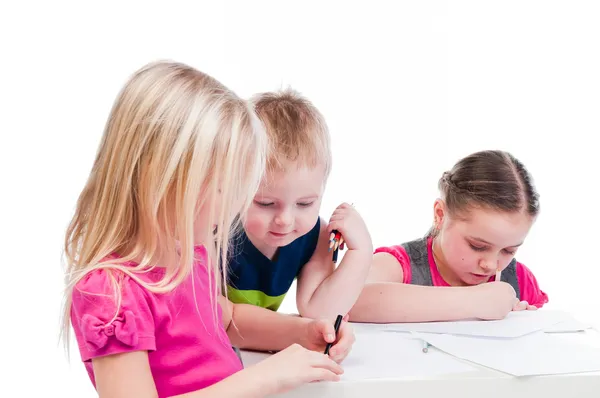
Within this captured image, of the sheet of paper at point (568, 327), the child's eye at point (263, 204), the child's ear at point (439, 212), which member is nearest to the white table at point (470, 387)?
the sheet of paper at point (568, 327)

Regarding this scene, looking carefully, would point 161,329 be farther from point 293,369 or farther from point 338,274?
point 338,274

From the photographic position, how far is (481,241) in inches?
61.6

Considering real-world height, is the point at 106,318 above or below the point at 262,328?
above

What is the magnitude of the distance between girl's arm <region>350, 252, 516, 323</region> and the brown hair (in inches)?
6.7

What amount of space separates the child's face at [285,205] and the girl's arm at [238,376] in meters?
0.29

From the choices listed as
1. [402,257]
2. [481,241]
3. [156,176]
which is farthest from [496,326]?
[156,176]

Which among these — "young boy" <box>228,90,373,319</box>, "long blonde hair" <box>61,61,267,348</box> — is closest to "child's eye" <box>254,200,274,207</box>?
"young boy" <box>228,90,373,319</box>

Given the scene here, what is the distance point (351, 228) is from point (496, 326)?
0.29 meters

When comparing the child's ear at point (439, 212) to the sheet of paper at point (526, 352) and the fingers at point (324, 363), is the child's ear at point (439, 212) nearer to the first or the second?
the sheet of paper at point (526, 352)

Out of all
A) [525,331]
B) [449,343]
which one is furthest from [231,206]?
[525,331]

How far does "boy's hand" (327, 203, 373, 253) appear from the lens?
1444 mm

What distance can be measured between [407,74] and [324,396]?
5.49 feet

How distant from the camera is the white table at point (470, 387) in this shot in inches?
42.3

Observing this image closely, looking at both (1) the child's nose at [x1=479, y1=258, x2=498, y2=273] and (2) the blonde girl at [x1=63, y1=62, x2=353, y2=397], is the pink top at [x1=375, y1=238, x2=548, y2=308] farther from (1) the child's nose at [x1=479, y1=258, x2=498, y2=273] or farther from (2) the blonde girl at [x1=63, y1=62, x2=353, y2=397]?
(2) the blonde girl at [x1=63, y1=62, x2=353, y2=397]
